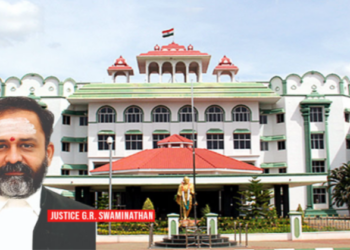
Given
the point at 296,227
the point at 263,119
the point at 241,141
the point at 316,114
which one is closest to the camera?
the point at 296,227

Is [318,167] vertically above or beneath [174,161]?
beneath

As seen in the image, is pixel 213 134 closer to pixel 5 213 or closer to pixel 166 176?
pixel 166 176

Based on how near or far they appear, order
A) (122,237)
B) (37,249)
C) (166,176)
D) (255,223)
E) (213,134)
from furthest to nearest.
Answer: (213,134) → (166,176) → (255,223) → (122,237) → (37,249)

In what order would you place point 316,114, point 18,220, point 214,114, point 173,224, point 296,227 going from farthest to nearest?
point 316,114
point 214,114
point 296,227
point 173,224
point 18,220

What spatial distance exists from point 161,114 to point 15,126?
2949cm

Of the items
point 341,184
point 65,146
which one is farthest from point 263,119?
point 65,146

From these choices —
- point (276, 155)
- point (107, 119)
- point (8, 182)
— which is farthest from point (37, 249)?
point (276, 155)

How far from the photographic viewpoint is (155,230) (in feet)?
102

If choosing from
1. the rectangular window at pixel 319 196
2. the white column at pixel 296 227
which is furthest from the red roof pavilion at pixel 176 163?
the rectangular window at pixel 319 196

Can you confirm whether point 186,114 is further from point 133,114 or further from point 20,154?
point 20,154

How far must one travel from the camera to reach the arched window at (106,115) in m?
51.0

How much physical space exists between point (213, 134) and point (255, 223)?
62.9 ft

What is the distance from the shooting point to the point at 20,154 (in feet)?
72.9

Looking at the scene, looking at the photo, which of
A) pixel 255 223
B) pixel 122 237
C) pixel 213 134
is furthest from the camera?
pixel 213 134
